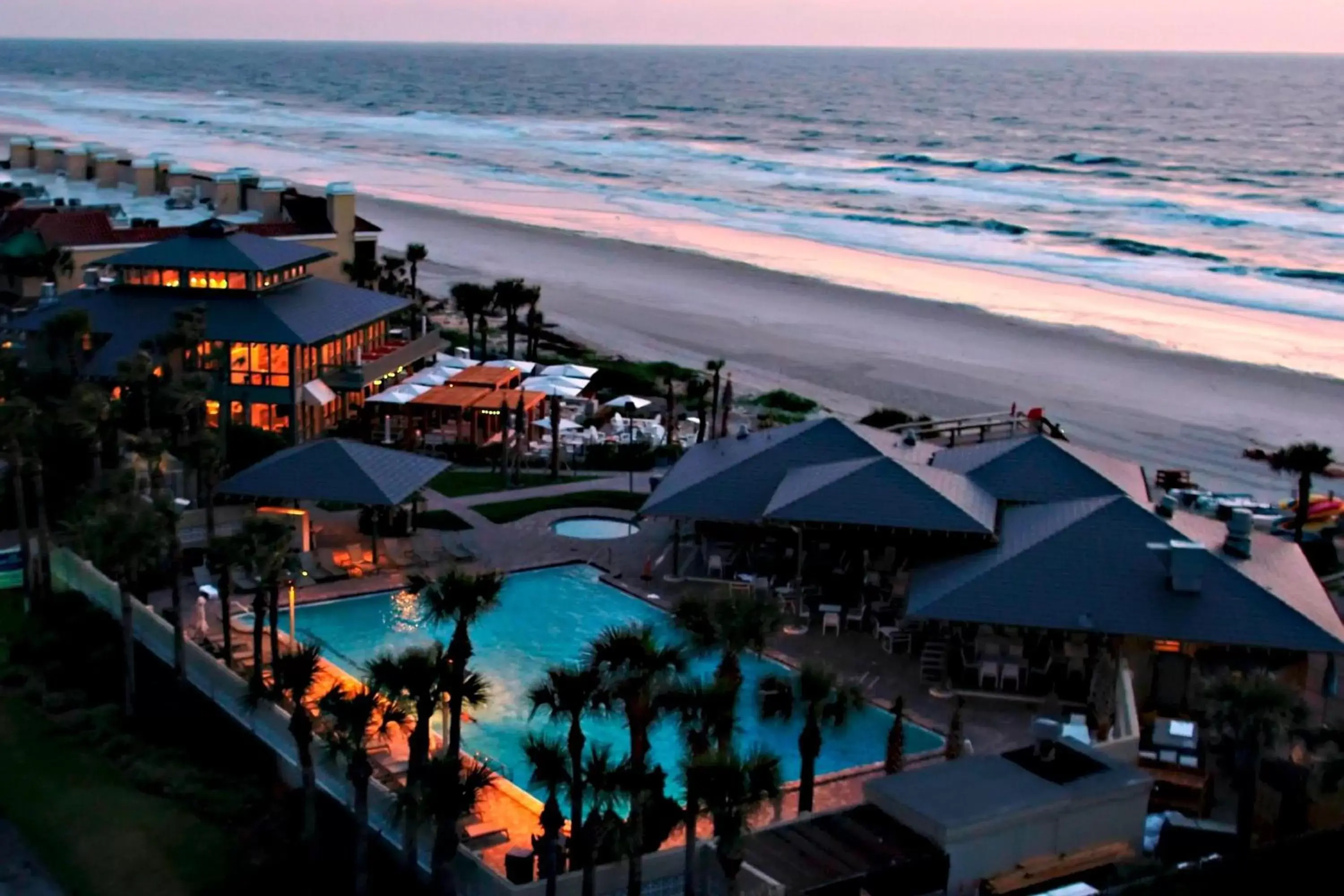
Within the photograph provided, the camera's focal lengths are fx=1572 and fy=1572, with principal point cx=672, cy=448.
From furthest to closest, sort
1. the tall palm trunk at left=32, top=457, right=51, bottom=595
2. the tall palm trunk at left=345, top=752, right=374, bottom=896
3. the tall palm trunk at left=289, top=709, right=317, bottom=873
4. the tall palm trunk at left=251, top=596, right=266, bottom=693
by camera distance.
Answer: the tall palm trunk at left=32, top=457, right=51, bottom=595 → the tall palm trunk at left=251, top=596, right=266, bottom=693 → the tall palm trunk at left=289, top=709, right=317, bottom=873 → the tall palm trunk at left=345, top=752, right=374, bottom=896

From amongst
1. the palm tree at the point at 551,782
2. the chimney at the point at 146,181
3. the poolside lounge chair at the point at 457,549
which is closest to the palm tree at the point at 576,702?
the palm tree at the point at 551,782

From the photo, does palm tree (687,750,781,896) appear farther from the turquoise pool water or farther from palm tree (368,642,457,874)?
the turquoise pool water

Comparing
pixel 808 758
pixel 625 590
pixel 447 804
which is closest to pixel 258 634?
pixel 447 804

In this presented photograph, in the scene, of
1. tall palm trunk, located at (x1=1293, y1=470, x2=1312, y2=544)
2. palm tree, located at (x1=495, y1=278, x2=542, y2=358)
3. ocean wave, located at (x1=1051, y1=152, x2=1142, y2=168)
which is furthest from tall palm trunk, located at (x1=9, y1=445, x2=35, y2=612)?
ocean wave, located at (x1=1051, y1=152, x2=1142, y2=168)

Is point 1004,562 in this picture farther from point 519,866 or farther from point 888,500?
point 519,866

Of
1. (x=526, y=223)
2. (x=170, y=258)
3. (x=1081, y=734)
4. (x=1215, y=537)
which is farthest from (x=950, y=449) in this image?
(x=526, y=223)

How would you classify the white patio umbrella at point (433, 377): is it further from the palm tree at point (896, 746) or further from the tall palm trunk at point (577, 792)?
the tall palm trunk at point (577, 792)
